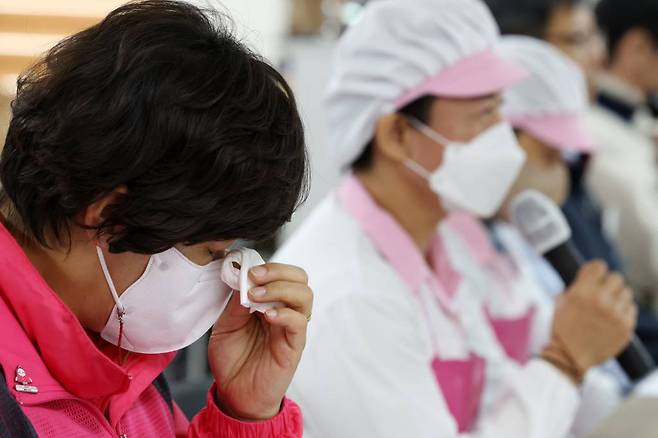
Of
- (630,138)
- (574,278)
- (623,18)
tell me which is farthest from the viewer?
(623,18)

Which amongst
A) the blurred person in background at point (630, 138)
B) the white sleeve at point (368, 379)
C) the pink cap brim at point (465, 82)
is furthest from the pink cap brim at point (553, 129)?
the blurred person in background at point (630, 138)

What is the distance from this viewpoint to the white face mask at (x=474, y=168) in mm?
1568

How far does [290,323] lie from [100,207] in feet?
0.89

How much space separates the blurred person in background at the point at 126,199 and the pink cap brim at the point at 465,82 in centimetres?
66

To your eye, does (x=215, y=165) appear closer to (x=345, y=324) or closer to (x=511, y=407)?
(x=345, y=324)

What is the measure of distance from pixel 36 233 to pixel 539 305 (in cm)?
137

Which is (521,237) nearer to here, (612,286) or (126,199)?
(612,286)

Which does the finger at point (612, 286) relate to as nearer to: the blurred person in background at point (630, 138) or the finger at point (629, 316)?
the finger at point (629, 316)

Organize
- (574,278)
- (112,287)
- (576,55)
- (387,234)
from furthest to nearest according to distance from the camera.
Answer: (576,55) → (574,278) → (387,234) → (112,287)

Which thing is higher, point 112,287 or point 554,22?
point 112,287

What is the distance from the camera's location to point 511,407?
5.08 feet

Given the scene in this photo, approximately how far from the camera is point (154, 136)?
2.70ft

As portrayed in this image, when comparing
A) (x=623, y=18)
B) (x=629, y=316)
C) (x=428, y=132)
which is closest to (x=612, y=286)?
(x=629, y=316)

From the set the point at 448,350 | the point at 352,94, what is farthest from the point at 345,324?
the point at 352,94
